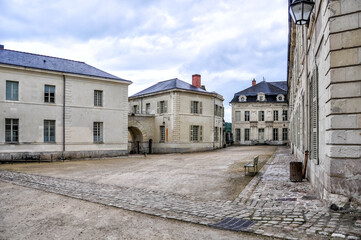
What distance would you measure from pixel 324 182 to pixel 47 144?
17.8 meters

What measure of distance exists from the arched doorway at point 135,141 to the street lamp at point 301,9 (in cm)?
2261

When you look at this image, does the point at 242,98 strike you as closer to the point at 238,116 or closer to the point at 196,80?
the point at 238,116

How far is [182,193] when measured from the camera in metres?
7.50

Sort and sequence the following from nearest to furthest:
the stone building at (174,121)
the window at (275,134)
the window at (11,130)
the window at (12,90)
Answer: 1. the window at (11,130)
2. the window at (12,90)
3. the stone building at (174,121)
4. the window at (275,134)

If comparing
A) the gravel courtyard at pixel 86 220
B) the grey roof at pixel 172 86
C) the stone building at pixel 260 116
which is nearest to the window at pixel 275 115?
the stone building at pixel 260 116

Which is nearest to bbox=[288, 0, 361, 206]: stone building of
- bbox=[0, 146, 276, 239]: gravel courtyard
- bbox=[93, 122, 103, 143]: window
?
bbox=[0, 146, 276, 239]: gravel courtyard

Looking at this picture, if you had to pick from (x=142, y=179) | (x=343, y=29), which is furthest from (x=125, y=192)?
(x=343, y=29)

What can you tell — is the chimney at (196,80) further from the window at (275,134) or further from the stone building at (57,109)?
the window at (275,134)

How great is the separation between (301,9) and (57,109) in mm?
17385

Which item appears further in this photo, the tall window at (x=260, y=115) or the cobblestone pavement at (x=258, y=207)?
the tall window at (x=260, y=115)

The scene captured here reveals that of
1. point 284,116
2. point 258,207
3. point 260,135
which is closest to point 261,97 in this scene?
point 284,116

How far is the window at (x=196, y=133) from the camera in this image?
28070mm

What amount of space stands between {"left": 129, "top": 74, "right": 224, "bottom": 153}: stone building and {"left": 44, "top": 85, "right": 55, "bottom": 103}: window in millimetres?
7782

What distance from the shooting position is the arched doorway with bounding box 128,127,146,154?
27625mm
